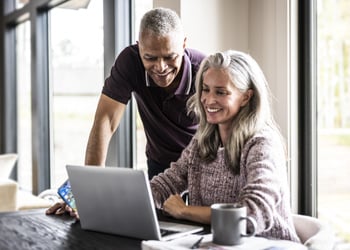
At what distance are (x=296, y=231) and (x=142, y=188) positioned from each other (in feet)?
1.75

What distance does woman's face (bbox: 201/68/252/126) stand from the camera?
173 centimetres

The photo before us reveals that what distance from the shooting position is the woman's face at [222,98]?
5.66 ft

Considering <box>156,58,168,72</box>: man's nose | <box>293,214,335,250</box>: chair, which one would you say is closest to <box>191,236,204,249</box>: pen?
<box>293,214,335,250</box>: chair

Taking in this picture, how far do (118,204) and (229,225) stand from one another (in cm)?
34

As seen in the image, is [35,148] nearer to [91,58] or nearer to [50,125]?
[50,125]

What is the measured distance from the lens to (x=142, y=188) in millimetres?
1422

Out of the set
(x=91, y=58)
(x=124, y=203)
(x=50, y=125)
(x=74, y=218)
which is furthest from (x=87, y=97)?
(x=124, y=203)

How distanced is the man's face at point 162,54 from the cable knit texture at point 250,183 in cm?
34

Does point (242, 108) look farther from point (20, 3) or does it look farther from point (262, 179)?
point (20, 3)

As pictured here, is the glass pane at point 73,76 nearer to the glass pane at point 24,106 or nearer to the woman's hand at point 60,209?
the glass pane at point 24,106

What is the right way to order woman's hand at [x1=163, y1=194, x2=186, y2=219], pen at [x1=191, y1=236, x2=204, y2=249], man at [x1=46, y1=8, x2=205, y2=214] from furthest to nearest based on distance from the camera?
man at [x1=46, y1=8, x2=205, y2=214] < woman's hand at [x1=163, y1=194, x2=186, y2=219] < pen at [x1=191, y1=236, x2=204, y2=249]

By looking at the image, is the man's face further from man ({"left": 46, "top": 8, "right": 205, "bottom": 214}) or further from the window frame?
the window frame

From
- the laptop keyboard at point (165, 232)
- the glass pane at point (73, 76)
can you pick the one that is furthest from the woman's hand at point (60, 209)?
the glass pane at point (73, 76)
